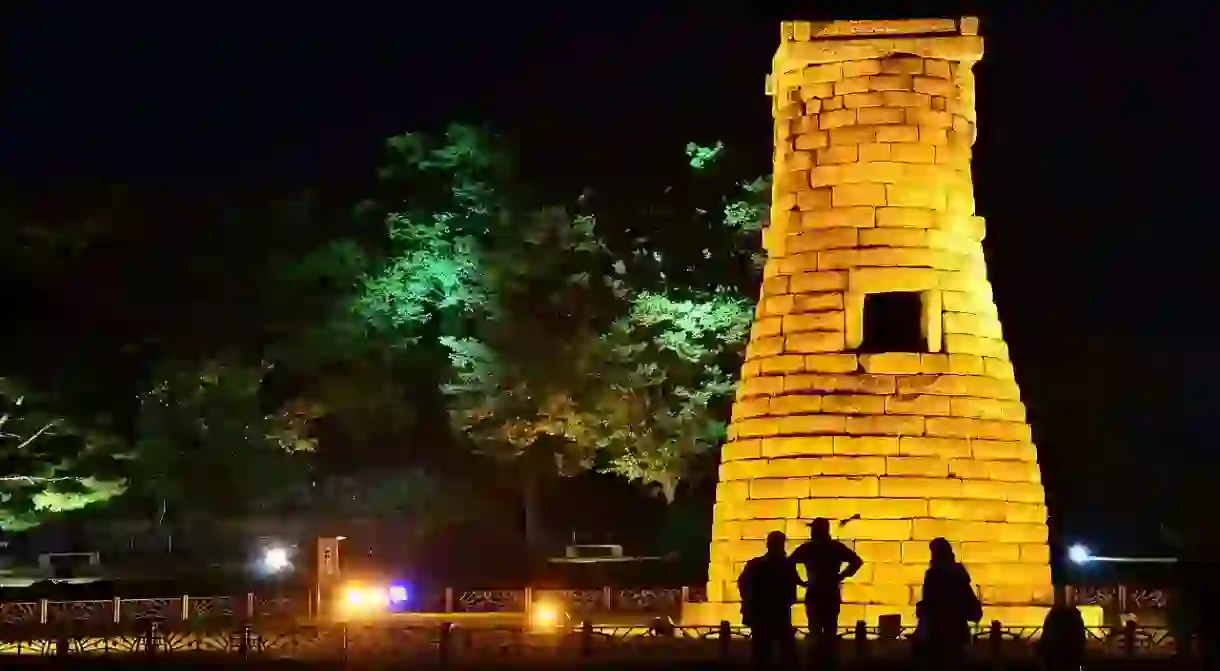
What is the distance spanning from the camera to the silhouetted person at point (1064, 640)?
12859 millimetres

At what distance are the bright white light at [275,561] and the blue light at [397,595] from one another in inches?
146

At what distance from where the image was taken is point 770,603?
15.1m

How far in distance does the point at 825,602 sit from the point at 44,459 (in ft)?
59.9

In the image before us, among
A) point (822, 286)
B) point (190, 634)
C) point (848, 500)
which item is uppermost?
point (822, 286)

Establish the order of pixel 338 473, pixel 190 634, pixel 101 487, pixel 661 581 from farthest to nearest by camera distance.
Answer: pixel 338 473
pixel 661 581
pixel 101 487
pixel 190 634

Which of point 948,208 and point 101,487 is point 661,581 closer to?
point 101,487

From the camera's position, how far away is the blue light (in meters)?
33.6

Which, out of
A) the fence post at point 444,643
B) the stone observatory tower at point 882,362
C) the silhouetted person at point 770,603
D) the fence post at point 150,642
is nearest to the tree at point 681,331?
the stone observatory tower at point 882,362

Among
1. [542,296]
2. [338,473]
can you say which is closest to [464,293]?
[542,296]

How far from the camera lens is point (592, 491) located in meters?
43.8

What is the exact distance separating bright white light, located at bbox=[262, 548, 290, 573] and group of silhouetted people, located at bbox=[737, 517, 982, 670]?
2301cm

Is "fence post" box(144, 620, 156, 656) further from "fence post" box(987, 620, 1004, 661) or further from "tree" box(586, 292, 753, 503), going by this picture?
"tree" box(586, 292, 753, 503)

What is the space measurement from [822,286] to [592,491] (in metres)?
22.9

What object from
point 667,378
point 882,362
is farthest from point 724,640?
point 667,378
